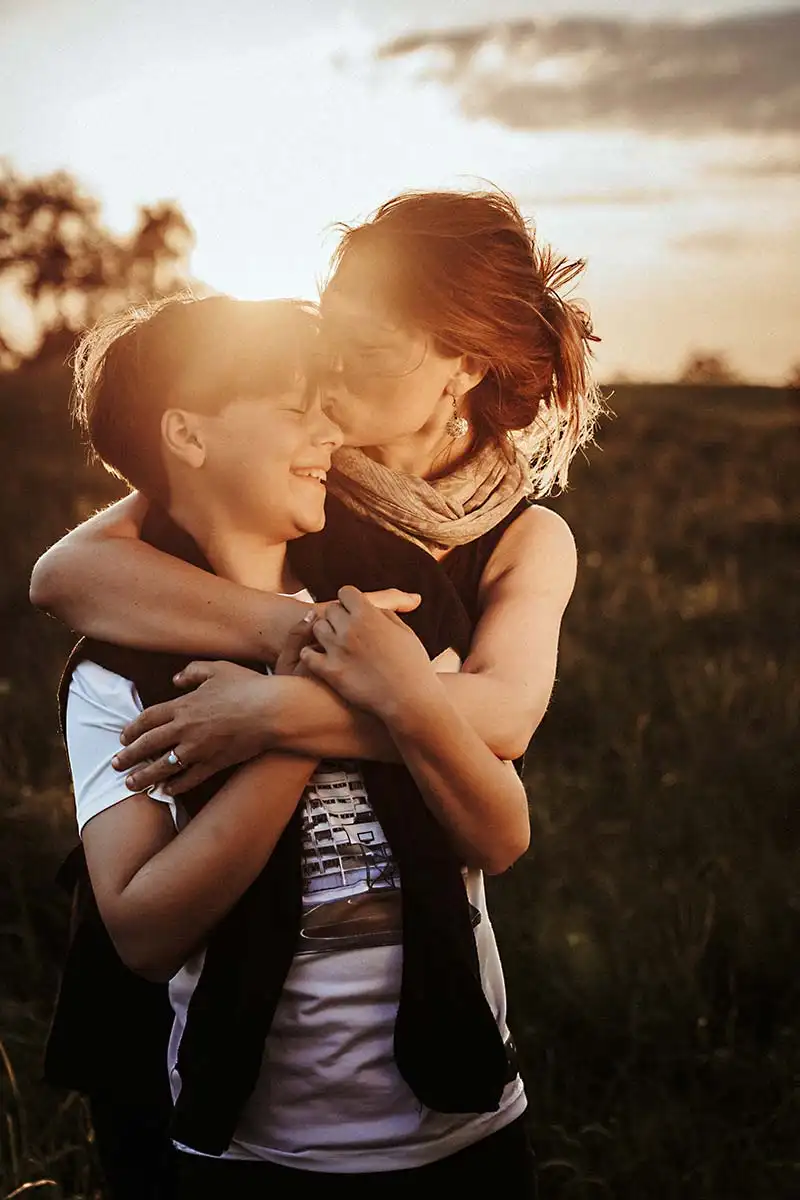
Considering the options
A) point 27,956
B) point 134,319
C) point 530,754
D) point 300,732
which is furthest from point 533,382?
point 530,754

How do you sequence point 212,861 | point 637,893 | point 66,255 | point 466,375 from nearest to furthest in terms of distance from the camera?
point 212,861 < point 466,375 < point 637,893 < point 66,255

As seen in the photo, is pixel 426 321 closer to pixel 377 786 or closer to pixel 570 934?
pixel 377 786

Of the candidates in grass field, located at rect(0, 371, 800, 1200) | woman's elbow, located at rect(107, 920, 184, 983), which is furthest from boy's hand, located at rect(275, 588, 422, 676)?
grass field, located at rect(0, 371, 800, 1200)

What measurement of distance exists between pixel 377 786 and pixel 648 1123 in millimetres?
1647

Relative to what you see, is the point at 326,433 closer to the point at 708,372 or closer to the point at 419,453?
the point at 419,453

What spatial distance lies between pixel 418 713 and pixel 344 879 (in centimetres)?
26

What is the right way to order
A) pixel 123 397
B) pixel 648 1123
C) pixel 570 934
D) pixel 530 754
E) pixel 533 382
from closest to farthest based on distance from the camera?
pixel 123 397, pixel 533 382, pixel 648 1123, pixel 570 934, pixel 530 754

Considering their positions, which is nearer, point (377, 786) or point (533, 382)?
point (377, 786)

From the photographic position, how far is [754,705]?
4.89 metres

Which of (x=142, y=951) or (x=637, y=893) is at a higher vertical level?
(x=142, y=951)

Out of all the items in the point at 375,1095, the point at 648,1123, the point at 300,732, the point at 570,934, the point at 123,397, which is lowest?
the point at 648,1123

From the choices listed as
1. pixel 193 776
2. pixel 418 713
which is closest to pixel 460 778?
pixel 418 713

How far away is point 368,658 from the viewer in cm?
169

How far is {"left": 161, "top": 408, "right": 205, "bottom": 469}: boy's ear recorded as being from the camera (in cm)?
182
